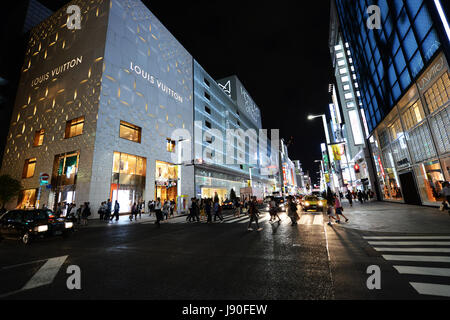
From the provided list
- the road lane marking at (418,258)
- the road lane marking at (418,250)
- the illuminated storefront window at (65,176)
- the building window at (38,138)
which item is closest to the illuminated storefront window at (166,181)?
the illuminated storefront window at (65,176)

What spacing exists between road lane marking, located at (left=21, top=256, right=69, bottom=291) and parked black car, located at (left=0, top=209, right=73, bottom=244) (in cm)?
457

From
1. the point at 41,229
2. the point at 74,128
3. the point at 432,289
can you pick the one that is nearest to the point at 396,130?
the point at 432,289

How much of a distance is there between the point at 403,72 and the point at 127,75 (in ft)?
97.3

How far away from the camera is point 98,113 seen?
21812 millimetres

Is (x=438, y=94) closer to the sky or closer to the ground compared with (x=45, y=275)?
closer to the sky

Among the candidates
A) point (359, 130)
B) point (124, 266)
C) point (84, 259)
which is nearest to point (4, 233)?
point (84, 259)

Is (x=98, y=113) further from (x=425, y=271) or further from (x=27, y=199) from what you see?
(x=425, y=271)

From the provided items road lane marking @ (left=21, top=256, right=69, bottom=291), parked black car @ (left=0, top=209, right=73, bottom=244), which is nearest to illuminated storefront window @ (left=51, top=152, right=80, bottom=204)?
parked black car @ (left=0, top=209, right=73, bottom=244)

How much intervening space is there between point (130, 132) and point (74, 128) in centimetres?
630

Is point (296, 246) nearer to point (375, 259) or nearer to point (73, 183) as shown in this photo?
point (375, 259)

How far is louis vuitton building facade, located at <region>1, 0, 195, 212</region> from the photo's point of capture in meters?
22.2

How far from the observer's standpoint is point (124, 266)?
5.54m

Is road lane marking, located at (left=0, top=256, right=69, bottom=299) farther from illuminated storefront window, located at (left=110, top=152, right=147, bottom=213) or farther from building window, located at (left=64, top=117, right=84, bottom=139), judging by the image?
building window, located at (left=64, top=117, right=84, bottom=139)

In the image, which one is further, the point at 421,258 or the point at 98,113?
the point at 98,113
